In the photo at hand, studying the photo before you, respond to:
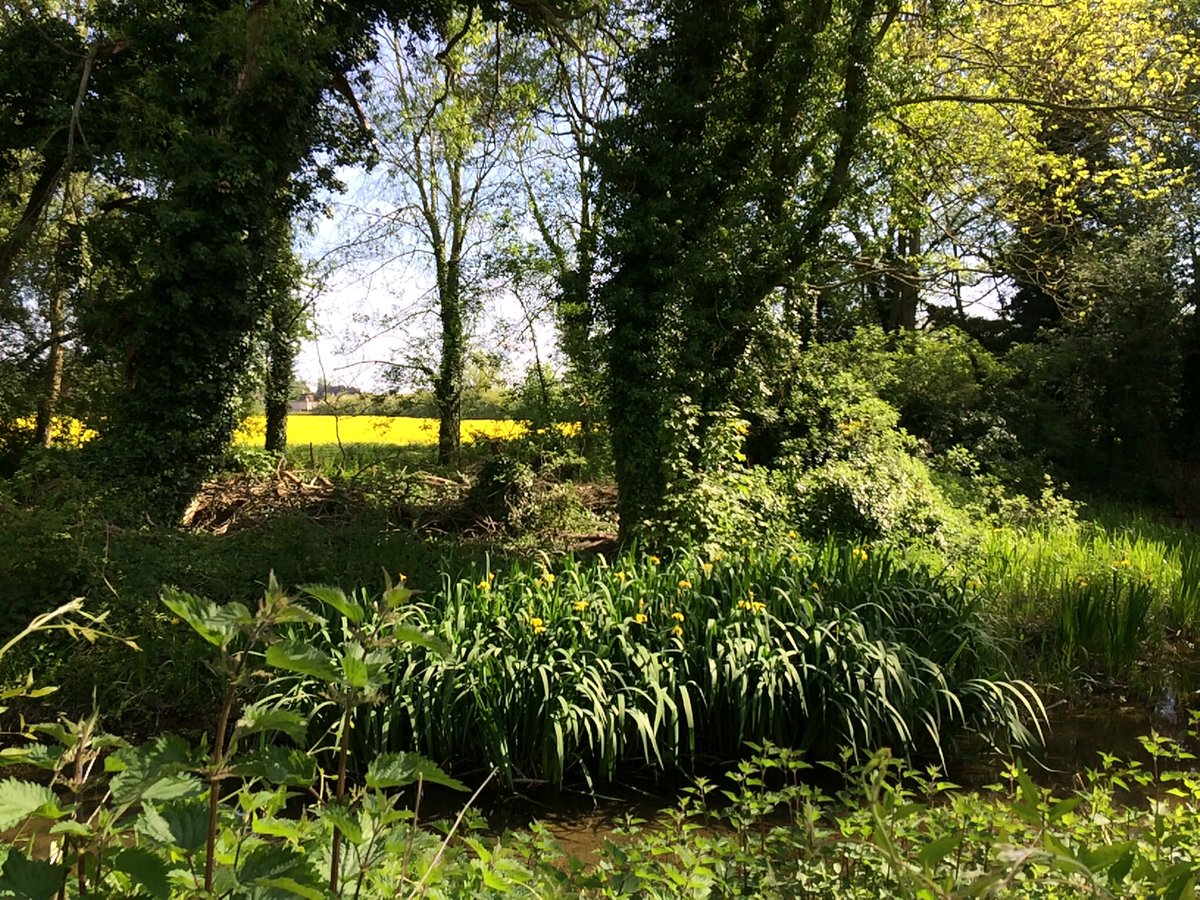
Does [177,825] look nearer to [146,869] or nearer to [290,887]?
[146,869]

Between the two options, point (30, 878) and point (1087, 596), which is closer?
point (30, 878)

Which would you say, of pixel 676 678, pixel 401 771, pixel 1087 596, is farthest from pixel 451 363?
pixel 401 771

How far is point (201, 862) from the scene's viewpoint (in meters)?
1.33

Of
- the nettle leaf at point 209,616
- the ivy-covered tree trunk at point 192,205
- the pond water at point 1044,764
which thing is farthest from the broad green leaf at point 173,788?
the ivy-covered tree trunk at point 192,205

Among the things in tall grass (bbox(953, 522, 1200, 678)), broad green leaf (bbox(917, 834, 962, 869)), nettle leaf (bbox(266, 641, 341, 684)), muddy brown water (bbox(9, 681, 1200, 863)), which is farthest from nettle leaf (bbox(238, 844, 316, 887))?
tall grass (bbox(953, 522, 1200, 678))

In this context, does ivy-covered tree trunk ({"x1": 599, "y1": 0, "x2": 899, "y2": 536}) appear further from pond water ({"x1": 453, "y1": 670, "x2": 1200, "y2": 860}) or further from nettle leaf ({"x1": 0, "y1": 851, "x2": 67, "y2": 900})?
nettle leaf ({"x1": 0, "y1": 851, "x2": 67, "y2": 900})

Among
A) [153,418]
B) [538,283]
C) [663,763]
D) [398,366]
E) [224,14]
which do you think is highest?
[224,14]

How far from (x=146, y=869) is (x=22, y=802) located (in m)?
0.21

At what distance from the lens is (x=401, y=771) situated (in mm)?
1198

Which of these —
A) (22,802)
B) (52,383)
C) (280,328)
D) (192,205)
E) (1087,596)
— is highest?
(192,205)

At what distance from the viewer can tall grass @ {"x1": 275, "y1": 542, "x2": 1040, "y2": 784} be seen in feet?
12.5

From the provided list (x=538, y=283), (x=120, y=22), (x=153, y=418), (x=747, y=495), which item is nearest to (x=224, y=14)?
(x=120, y=22)

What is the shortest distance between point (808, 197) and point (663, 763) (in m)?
6.08

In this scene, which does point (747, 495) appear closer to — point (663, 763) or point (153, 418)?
point (663, 763)
